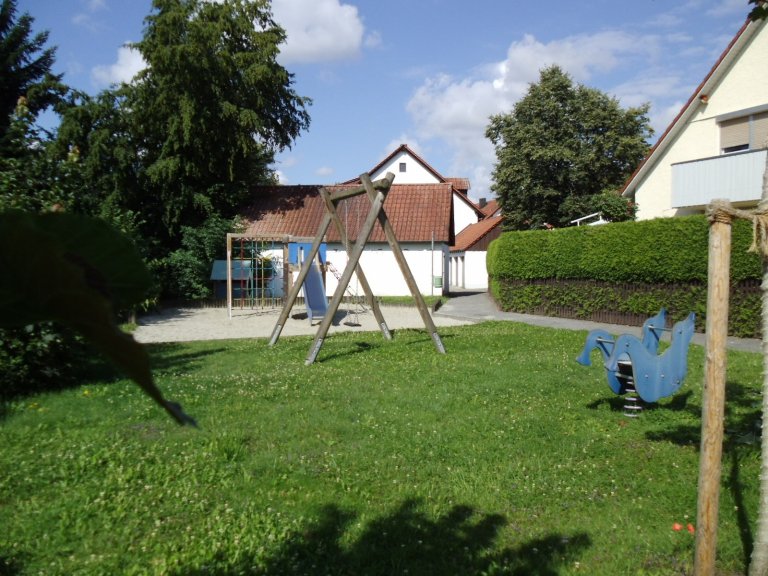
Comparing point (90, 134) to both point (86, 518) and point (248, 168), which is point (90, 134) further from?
point (86, 518)

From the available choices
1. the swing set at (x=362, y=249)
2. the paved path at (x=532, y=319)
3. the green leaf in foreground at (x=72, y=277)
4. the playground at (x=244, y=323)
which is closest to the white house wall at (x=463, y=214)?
the paved path at (x=532, y=319)

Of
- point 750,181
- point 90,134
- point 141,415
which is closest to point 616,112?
point 750,181

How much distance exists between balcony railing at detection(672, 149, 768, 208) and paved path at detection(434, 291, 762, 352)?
481cm

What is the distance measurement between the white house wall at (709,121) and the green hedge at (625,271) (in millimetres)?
3630

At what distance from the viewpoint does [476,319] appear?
61.5 ft

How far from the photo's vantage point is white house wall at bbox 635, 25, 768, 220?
17625mm

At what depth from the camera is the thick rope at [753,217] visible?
10.6ft

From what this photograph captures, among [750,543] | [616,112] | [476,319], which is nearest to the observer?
[750,543]

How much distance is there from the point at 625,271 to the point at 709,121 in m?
6.39

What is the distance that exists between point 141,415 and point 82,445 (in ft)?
3.47

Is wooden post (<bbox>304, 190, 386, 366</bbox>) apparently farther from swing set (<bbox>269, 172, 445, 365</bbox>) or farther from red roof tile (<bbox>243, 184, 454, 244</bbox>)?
red roof tile (<bbox>243, 184, 454, 244</bbox>)

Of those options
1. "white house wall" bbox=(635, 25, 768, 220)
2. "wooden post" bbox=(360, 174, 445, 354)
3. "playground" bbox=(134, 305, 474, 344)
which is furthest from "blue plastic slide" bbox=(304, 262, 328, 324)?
"white house wall" bbox=(635, 25, 768, 220)

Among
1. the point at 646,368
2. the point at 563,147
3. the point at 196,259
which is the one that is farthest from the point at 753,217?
the point at 563,147

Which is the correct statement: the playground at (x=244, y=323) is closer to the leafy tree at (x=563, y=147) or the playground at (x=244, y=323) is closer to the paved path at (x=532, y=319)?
the paved path at (x=532, y=319)
